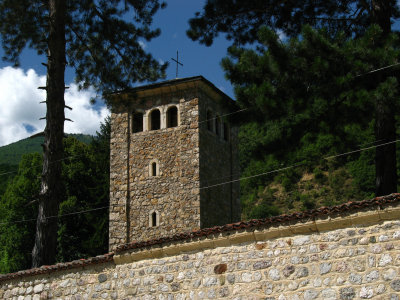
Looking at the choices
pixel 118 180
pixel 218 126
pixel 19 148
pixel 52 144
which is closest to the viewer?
pixel 52 144

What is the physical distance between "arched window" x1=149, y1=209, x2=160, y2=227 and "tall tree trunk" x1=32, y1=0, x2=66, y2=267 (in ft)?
19.3


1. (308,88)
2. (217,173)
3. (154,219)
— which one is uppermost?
(308,88)

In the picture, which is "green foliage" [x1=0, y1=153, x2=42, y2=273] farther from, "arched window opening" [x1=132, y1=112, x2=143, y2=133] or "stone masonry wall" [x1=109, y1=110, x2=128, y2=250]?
"arched window opening" [x1=132, y1=112, x2=143, y2=133]

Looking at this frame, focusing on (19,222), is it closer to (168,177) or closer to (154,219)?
(154,219)

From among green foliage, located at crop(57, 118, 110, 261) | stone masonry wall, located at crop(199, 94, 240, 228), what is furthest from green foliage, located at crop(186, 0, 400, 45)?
green foliage, located at crop(57, 118, 110, 261)

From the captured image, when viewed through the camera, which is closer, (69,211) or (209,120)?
(209,120)

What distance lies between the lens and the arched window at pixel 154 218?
1805 centimetres

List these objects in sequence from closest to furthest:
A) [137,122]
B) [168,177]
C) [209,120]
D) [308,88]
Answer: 1. [308,88]
2. [168,177]
3. [209,120]
4. [137,122]

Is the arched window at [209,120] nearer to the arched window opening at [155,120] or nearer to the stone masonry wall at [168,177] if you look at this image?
the stone masonry wall at [168,177]

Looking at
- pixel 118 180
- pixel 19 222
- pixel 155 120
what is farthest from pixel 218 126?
pixel 19 222

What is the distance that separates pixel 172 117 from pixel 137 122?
1501mm

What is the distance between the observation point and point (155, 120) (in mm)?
19828

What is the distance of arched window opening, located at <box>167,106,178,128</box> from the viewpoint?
19219 mm

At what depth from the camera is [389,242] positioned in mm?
6152
